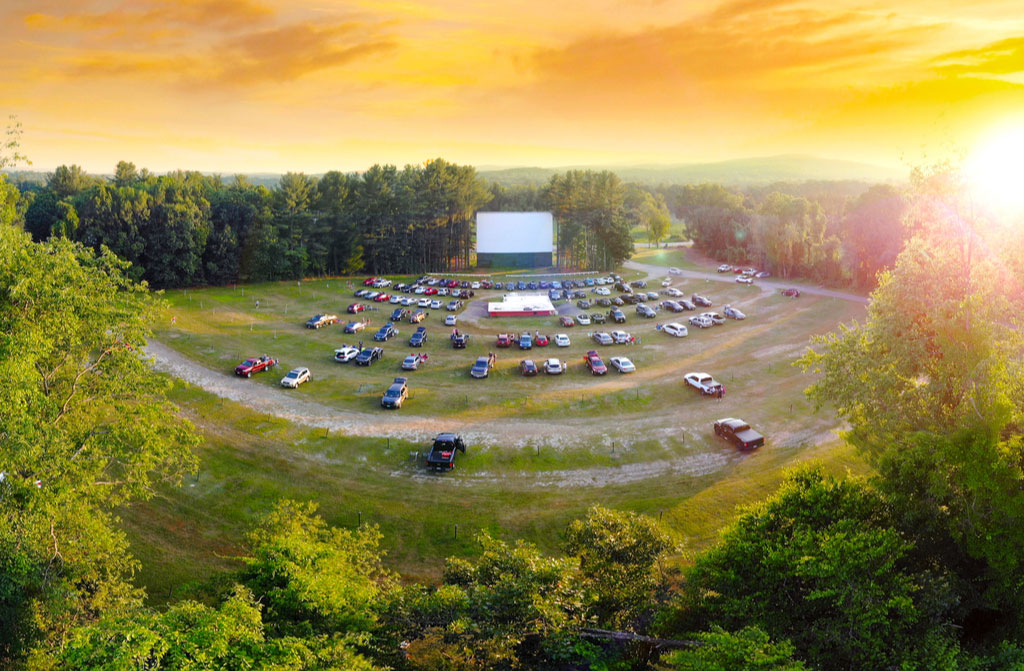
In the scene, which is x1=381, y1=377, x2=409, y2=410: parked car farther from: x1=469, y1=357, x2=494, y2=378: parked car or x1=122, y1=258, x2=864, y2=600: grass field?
x1=469, y1=357, x2=494, y2=378: parked car

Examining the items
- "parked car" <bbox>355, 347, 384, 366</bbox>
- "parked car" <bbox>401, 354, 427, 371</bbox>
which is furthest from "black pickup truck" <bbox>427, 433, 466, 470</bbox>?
"parked car" <bbox>355, 347, 384, 366</bbox>

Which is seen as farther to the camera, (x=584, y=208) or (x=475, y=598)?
(x=584, y=208)

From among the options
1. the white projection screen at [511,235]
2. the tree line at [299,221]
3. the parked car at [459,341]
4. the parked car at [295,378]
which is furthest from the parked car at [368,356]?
the white projection screen at [511,235]

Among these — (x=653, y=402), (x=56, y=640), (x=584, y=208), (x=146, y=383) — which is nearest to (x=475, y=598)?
(x=56, y=640)

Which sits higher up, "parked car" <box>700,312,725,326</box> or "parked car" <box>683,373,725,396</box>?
"parked car" <box>700,312,725,326</box>

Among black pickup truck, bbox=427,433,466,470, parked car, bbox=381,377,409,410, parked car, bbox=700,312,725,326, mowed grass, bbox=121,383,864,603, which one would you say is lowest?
mowed grass, bbox=121,383,864,603

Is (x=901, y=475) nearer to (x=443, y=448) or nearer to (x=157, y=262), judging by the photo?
(x=443, y=448)

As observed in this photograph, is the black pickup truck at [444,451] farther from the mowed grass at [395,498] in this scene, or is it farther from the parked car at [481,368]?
the parked car at [481,368]
